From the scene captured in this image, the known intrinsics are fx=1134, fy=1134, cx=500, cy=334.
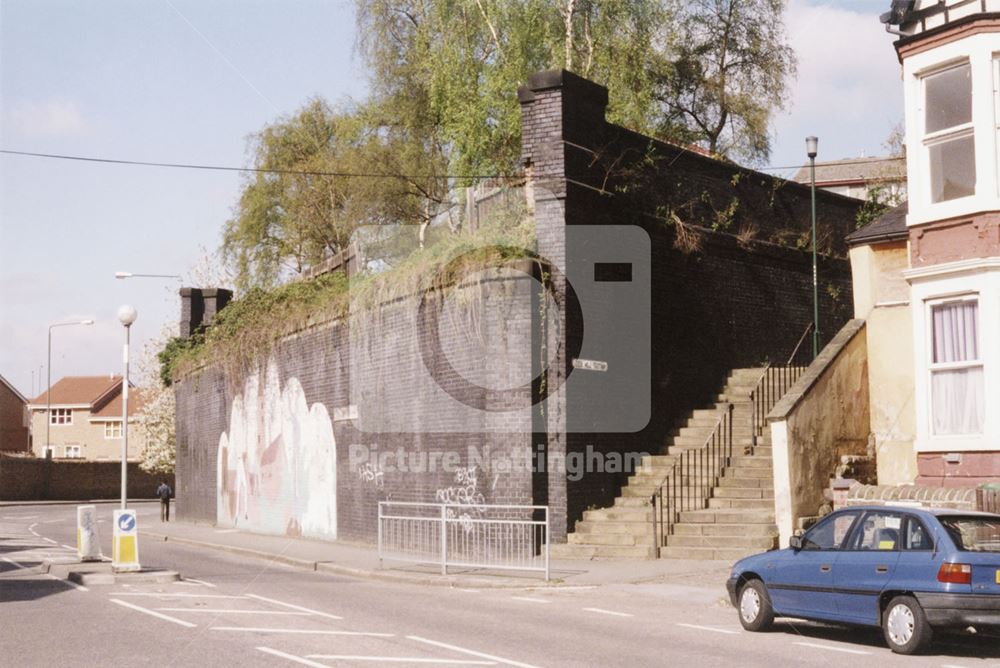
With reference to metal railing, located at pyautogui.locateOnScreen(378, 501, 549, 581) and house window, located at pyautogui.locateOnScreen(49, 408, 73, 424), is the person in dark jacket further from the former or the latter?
house window, located at pyautogui.locateOnScreen(49, 408, 73, 424)

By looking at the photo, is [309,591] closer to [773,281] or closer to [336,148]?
[773,281]

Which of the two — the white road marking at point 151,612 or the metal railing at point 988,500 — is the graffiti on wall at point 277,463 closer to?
the white road marking at point 151,612

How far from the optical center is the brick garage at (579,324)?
67.5ft

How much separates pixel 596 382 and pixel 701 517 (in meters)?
3.24

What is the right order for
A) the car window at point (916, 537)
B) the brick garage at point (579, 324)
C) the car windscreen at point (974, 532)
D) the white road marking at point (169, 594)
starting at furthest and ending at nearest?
1. the brick garage at point (579, 324)
2. the white road marking at point (169, 594)
3. the car window at point (916, 537)
4. the car windscreen at point (974, 532)

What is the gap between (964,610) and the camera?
10477 millimetres

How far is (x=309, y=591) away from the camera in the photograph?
55.3 feet

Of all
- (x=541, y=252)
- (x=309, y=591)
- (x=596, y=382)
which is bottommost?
(x=309, y=591)

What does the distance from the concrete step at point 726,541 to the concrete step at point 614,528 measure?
49 cm

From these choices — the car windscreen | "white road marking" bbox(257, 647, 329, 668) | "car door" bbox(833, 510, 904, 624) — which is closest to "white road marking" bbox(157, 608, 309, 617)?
"white road marking" bbox(257, 647, 329, 668)

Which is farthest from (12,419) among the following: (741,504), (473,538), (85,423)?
(741,504)

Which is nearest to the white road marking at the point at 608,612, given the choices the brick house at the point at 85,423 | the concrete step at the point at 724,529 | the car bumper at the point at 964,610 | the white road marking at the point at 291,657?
the car bumper at the point at 964,610

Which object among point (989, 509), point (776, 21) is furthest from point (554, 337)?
point (776, 21)

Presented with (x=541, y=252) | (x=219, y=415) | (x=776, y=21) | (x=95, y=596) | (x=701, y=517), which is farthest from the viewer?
(x=219, y=415)
